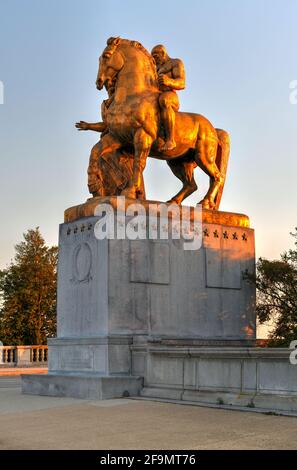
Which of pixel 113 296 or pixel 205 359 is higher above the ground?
pixel 113 296

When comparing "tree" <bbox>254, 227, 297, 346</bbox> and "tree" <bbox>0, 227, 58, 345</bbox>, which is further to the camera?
"tree" <bbox>0, 227, 58, 345</bbox>

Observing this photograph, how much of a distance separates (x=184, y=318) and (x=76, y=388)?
2980mm

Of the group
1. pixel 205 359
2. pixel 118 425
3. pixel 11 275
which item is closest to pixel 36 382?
pixel 205 359

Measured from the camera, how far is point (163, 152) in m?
16.6

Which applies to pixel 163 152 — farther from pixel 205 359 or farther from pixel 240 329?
pixel 205 359

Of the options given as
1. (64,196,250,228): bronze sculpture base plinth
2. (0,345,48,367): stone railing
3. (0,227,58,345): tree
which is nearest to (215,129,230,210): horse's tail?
(64,196,250,228): bronze sculpture base plinth

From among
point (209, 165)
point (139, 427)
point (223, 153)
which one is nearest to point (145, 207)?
point (209, 165)

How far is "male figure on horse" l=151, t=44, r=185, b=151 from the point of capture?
16.1m

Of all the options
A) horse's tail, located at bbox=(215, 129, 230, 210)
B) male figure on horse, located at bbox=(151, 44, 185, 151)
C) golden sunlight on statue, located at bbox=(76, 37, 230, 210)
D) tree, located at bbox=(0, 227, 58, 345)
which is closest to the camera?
golden sunlight on statue, located at bbox=(76, 37, 230, 210)

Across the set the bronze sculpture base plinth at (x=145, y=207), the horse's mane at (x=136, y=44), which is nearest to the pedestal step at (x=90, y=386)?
the bronze sculpture base plinth at (x=145, y=207)

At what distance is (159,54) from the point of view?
17172 mm

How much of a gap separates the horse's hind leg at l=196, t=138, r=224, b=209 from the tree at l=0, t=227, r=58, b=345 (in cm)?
3889

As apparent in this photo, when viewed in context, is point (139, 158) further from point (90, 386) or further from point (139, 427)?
point (139, 427)

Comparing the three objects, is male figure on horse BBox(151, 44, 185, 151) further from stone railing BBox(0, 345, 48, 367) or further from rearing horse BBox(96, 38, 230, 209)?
stone railing BBox(0, 345, 48, 367)
